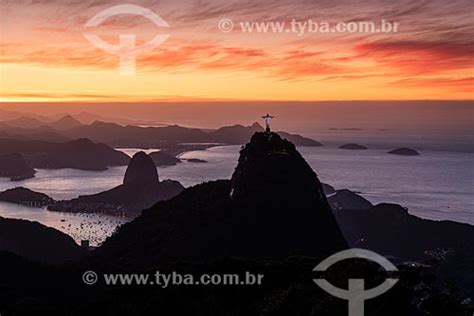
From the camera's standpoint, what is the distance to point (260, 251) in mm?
54250

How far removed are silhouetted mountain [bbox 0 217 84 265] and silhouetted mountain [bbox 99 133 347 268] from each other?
19.7 meters

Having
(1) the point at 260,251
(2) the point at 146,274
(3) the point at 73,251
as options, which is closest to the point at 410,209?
(3) the point at 73,251

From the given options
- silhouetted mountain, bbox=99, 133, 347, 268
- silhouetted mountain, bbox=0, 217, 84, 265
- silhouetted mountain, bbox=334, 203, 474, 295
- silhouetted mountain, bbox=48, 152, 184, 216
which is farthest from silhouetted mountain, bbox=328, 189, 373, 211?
silhouetted mountain, bbox=99, 133, 347, 268

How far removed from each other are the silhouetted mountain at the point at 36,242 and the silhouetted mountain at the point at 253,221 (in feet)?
64.5

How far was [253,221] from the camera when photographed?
5797 cm

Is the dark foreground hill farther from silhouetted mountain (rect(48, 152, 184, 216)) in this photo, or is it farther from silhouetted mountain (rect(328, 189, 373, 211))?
silhouetted mountain (rect(48, 152, 184, 216))

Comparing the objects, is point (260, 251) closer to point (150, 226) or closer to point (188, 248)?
point (188, 248)

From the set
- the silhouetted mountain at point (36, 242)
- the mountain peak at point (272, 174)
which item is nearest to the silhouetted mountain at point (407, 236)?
the mountain peak at point (272, 174)

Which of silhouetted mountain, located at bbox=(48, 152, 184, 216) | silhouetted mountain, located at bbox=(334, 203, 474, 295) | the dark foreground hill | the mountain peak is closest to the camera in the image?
the dark foreground hill

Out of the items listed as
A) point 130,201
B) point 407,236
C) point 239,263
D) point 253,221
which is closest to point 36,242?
point 253,221

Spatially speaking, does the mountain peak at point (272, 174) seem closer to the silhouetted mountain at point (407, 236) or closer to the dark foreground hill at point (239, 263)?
the dark foreground hill at point (239, 263)

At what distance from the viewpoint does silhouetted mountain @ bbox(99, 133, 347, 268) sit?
55469mm

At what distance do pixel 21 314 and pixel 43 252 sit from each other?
206ft

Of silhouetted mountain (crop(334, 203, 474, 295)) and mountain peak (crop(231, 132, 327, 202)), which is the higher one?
mountain peak (crop(231, 132, 327, 202))
